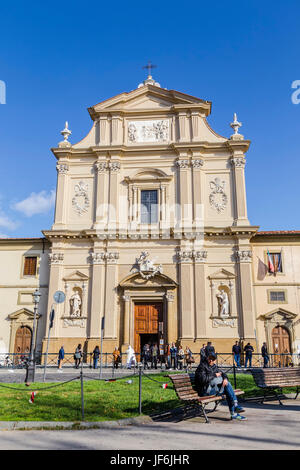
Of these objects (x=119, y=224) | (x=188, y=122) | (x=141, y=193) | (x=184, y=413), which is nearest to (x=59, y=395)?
(x=184, y=413)

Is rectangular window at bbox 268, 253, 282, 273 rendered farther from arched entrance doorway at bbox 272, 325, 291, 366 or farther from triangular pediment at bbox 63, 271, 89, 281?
triangular pediment at bbox 63, 271, 89, 281

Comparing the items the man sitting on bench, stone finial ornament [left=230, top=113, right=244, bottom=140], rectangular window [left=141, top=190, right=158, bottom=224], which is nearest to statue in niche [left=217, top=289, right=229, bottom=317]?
rectangular window [left=141, top=190, right=158, bottom=224]

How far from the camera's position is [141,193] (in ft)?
103

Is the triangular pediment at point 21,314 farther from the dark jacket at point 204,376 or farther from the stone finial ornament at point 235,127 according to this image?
the dark jacket at point 204,376

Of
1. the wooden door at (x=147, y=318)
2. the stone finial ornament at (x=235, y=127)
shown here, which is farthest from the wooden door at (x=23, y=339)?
the stone finial ornament at (x=235, y=127)

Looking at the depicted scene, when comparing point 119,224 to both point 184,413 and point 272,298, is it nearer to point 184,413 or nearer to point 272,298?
point 272,298

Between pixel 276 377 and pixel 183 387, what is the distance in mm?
3630

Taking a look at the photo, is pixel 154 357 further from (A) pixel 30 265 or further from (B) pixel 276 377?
(B) pixel 276 377

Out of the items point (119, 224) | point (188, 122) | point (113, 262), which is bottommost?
point (113, 262)

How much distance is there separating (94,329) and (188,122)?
17288 millimetres

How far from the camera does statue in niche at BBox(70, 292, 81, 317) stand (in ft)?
94.2

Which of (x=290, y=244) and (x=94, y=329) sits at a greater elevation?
(x=290, y=244)

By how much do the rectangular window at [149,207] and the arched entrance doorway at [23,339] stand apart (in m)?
11.7

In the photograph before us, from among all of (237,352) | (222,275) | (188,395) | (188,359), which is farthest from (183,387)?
(222,275)
